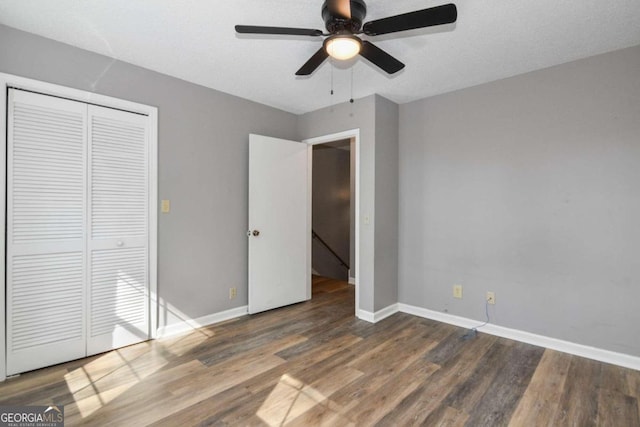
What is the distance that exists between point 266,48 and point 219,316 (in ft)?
8.68

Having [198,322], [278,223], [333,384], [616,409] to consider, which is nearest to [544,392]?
[616,409]

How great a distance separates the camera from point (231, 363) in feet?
8.16

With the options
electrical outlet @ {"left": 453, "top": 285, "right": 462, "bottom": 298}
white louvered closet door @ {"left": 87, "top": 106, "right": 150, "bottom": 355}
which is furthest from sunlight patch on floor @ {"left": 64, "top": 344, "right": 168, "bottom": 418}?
electrical outlet @ {"left": 453, "top": 285, "right": 462, "bottom": 298}

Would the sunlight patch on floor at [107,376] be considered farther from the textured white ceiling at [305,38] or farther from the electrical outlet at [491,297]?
the electrical outlet at [491,297]

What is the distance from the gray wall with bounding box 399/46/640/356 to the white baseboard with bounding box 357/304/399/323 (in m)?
0.27

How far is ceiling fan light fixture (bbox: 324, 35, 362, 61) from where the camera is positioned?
1.79 metres

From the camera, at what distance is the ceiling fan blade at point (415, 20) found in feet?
5.05

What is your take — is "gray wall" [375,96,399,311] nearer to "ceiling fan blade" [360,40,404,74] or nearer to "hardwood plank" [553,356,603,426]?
"ceiling fan blade" [360,40,404,74]

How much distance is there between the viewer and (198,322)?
319 cm

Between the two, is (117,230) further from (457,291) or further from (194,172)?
(457,291)

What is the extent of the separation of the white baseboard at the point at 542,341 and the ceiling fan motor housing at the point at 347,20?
9.63 feet

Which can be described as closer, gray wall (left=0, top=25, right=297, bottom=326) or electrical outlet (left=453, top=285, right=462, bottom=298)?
gray wall (left=0, top=25, right=297, bottom=326)

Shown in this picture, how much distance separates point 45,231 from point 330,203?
4.60 meters

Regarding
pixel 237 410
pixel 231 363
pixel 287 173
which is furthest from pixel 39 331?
pixel 287 173
